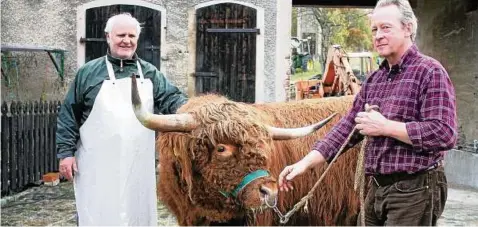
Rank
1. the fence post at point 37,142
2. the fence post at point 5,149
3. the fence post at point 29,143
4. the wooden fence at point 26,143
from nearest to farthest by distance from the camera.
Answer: the fence post at point 5,149
the wooden fence at point 26,143
the fence post at point 29,143
the fence post at point 37,142

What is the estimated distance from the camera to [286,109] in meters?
5.51

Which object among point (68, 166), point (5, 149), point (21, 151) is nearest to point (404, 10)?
point (68, 166)

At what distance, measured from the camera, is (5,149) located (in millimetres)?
9312

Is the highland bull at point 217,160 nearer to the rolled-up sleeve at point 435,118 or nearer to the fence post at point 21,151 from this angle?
the rolled-up sleeve at point 435,118

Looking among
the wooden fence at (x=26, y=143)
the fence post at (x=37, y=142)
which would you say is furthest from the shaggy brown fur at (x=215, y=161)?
the fence post at (x=37, y=142)

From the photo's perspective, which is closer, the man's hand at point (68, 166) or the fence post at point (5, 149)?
the man's hand at point (68, 166)

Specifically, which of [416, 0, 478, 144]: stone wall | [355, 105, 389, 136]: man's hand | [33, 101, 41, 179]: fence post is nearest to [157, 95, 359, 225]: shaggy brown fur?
[355, 105, 389, 136]: man's hand

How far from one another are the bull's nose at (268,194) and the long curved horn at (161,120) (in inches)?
24.6

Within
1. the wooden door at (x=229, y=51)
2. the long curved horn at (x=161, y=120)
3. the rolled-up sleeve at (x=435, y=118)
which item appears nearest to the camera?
the rolled-up sleeve at (x=435, y=118)

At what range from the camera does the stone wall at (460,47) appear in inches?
529

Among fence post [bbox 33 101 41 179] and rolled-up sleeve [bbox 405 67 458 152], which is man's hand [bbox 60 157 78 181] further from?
fence post [bbox 33 101 41 179]

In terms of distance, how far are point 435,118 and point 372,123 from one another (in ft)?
1.00

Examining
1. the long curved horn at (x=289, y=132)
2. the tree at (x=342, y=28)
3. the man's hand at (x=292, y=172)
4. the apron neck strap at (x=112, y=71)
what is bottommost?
the man's hand at (x=292, y=172)

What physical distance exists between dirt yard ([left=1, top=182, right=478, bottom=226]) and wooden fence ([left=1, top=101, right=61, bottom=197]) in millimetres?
236
